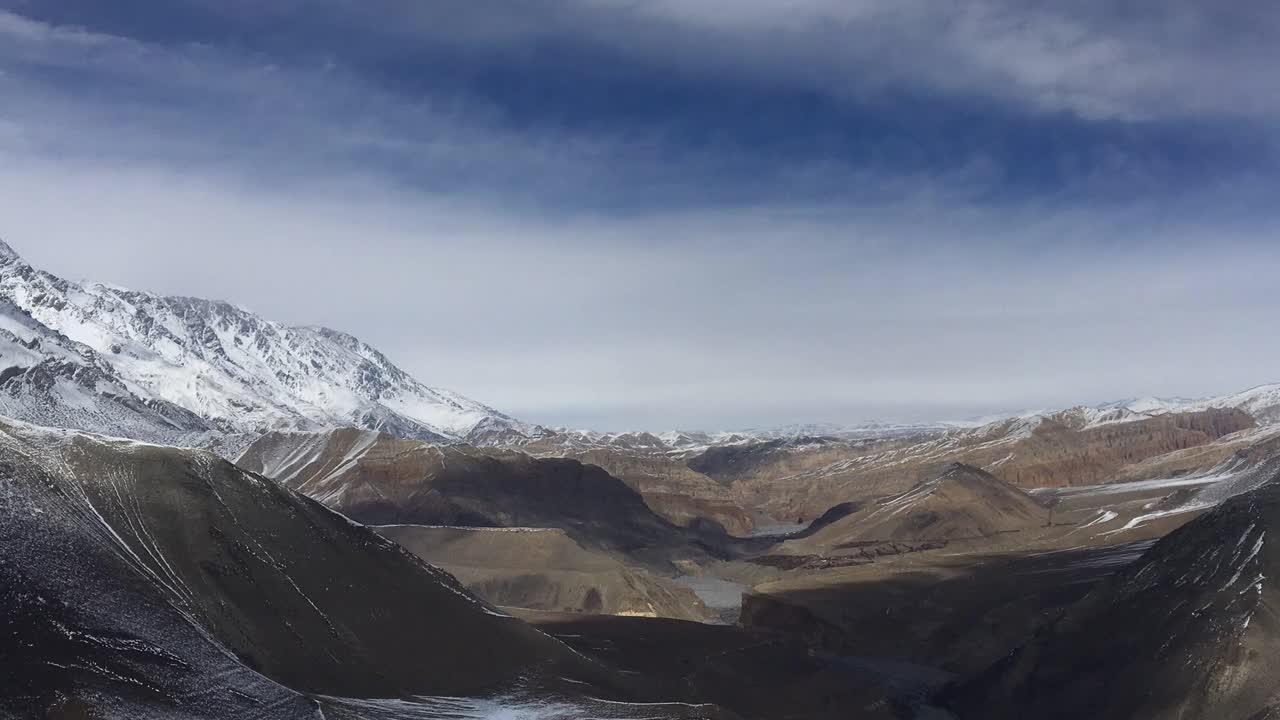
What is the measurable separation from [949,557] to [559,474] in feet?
299

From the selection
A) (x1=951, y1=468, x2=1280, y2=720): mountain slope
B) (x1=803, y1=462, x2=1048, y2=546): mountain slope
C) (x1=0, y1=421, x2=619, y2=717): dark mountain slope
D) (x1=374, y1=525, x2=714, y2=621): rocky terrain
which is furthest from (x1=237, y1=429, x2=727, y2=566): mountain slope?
(x1=0, y1=421, x2=619, y2=717): dark mountain slope

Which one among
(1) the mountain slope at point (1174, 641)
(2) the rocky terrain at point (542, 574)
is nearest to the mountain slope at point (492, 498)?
(2) the rocky terrain at point (542, 574)

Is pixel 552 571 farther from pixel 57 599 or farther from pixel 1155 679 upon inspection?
pixel 57 599

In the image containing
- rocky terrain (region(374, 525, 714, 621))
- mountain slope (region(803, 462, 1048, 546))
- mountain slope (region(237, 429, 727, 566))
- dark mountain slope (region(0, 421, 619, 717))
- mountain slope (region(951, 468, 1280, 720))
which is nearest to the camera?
dark mountain slope (region(0, 421, 619, 717))

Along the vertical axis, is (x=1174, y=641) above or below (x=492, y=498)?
below

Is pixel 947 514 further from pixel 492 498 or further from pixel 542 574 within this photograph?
pixel 492 498

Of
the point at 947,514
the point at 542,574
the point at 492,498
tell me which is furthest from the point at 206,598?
the point at 492,498

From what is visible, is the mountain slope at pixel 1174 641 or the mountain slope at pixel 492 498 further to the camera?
the mountain slope at pixel 492 498

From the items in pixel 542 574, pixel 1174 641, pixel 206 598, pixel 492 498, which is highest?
pixel 206 598

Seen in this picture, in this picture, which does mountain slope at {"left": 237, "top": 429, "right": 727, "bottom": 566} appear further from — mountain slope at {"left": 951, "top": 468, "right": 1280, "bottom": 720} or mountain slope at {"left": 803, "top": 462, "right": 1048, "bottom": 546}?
mountain slope at {"left": 951, "top": 468, "right": 1280, "bottom": 720}

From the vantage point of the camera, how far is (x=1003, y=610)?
89812 mm

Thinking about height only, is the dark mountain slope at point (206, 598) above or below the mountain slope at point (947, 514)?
above

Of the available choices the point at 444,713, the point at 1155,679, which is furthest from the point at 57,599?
the point at 1155,679

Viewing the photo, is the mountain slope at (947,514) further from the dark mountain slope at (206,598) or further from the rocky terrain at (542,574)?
the dark mountain slope at (206,598)
